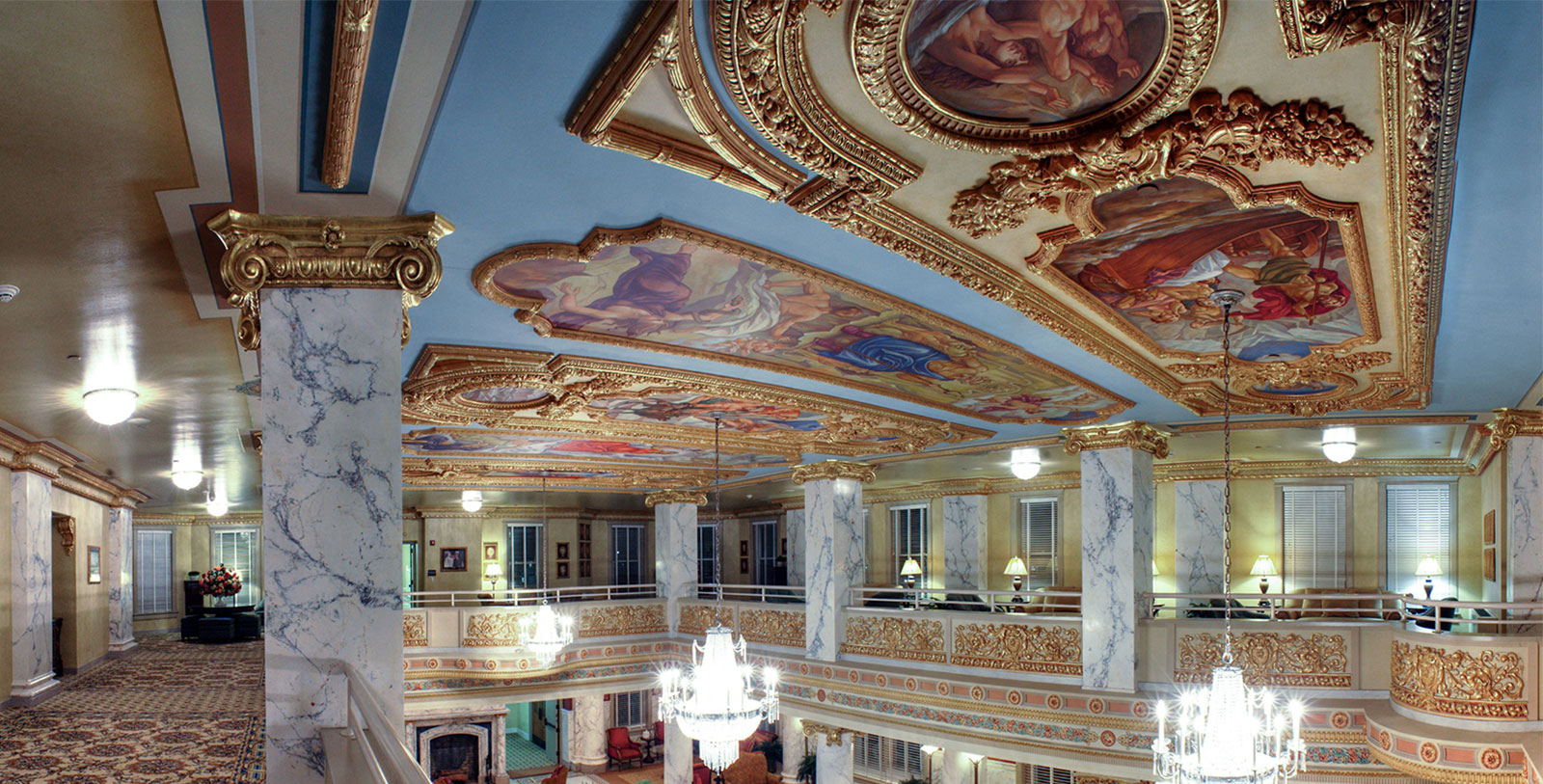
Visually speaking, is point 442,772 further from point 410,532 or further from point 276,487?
point 276,487

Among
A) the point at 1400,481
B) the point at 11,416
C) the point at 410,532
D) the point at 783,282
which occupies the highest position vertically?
the point at 783,282

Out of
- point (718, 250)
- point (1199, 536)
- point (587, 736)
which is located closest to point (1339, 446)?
point (1199, 536)

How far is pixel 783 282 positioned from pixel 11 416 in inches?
346

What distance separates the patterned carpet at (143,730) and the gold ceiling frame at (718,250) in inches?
148

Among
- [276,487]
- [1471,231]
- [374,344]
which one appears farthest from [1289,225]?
[276,487]

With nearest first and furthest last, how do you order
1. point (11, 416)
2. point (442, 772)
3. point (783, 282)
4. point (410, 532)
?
point (783, 282) < point (11, 416) < point (442, 772) < point (410, 532)

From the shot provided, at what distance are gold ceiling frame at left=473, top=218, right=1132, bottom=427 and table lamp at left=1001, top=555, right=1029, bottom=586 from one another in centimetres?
949

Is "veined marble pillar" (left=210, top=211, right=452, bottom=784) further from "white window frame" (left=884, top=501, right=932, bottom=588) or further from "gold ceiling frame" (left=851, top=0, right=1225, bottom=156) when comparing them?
"white window frame" (left=884, top=501, right=932, bottom=588)

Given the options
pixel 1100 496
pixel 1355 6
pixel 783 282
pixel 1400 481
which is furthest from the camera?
pixel 1400 481

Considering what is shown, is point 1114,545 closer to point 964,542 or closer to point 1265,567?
point 1265,567

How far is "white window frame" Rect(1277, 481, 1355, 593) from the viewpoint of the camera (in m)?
14.7

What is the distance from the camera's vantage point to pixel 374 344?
407cm

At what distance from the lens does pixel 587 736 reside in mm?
21406

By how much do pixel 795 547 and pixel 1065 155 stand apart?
2115 cm
